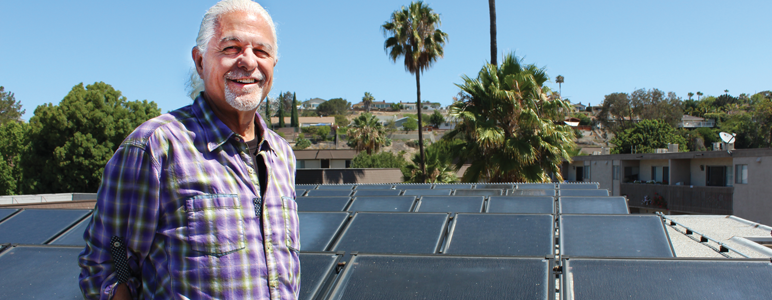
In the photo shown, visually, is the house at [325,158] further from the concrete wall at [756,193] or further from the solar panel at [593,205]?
the solar panel at [593,205]

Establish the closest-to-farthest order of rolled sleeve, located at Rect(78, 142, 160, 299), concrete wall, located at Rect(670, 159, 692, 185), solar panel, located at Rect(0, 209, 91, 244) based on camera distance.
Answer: rolled sleeve, located at Rect(78, 142, 160, 299) → solar panel, located at Rect(0, 209, 91, 244) → concrete wall, located at Rect(670, 159, 692, 185)

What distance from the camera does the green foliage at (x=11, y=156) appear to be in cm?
3159

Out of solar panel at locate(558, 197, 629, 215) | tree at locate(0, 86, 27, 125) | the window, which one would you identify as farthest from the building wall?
tree at locate(0, 86, 27, 125)

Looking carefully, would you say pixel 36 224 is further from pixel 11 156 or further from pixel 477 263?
pixel 11 156

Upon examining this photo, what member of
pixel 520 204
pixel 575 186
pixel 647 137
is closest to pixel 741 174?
pixel 575 186

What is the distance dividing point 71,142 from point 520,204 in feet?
95.4

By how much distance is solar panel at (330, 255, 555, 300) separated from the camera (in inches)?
96.3

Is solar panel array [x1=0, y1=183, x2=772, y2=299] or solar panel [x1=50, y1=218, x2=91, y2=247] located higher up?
solar panel array [x1=0, y1=183, x2=772, y2=299]

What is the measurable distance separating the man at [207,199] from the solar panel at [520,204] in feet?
14.3

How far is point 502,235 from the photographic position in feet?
12.9

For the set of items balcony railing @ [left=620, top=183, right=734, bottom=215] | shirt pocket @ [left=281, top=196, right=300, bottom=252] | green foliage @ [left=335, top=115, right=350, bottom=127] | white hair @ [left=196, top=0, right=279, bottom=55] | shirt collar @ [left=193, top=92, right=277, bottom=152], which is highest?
green foliage @ [left=335, top=115, right=350, bottom=127]

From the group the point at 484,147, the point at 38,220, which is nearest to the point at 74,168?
the point at 484,147

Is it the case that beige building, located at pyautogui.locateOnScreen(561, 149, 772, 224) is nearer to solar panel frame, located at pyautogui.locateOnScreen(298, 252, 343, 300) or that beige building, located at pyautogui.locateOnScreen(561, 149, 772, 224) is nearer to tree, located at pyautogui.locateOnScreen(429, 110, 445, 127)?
solar panel frame, located at pyautogui.locateOnScreen(298, 252, 343, 300)

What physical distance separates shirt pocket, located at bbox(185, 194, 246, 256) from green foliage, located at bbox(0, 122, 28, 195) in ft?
118
